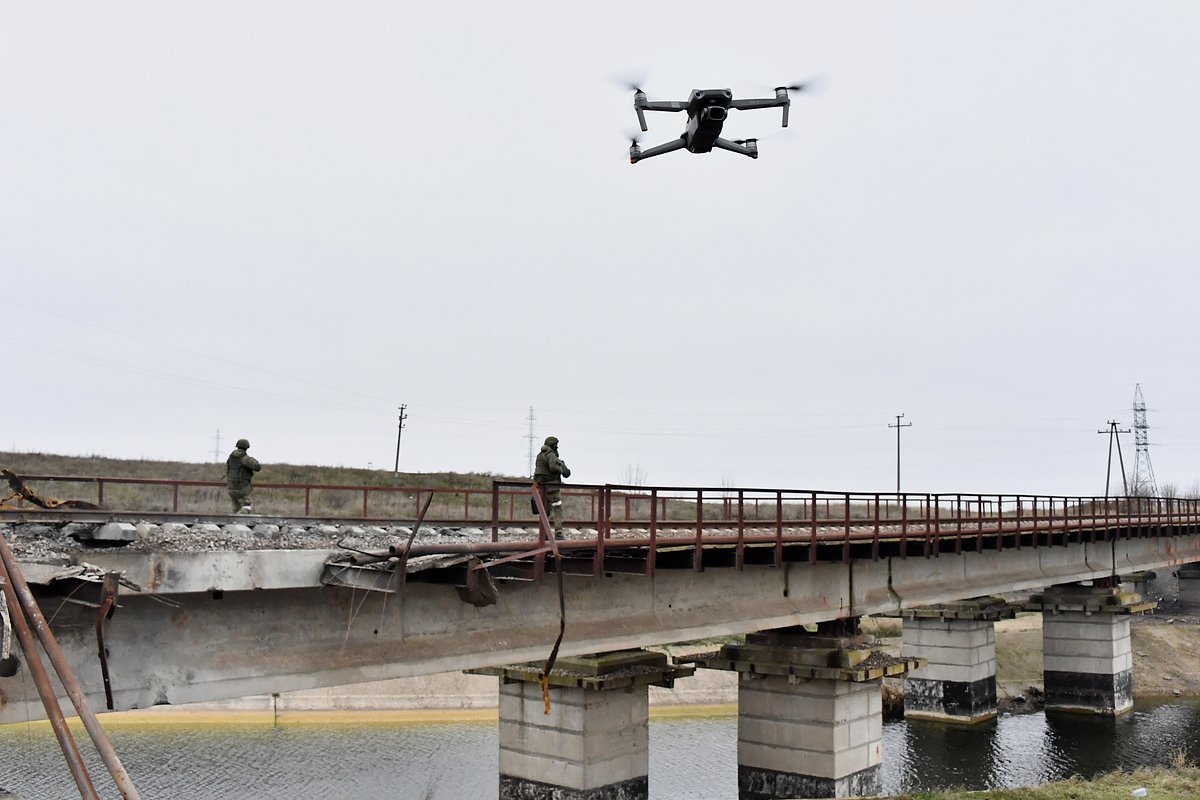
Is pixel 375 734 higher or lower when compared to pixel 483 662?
lower

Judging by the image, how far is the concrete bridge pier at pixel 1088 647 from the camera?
1455 inches

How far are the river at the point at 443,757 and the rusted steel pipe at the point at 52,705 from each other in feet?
59.5

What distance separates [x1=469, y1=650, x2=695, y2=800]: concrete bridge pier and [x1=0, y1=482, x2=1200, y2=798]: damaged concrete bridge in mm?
41

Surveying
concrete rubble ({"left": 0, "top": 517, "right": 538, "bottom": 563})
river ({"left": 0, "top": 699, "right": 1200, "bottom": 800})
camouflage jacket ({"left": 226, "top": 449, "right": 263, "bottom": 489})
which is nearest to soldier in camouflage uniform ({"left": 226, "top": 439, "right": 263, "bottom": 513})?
camouflage jacket ({"left": 226, "top": 449, "right": 263, "bottom": 489})

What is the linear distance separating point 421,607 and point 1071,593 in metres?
32.6

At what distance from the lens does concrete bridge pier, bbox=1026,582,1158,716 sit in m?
37.0

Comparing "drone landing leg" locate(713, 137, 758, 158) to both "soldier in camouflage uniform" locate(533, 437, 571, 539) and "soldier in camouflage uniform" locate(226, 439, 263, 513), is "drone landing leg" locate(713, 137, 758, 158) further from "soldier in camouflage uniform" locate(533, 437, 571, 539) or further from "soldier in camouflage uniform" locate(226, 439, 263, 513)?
"soldier in camouflage uniform" locate(226, 439, 263, 513)

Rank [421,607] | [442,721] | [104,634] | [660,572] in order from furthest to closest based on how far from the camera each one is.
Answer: [442,721], [660,572], [421,607], [104,634]

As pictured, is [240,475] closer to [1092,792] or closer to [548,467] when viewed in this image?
[548,467]

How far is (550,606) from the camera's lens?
14586mm

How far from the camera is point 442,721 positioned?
32969 millimetres

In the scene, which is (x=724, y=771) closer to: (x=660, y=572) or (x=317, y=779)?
(x=317, y=779)

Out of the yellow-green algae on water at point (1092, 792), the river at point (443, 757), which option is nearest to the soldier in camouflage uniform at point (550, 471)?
the yellow-green algae on water at point (1092, 792)

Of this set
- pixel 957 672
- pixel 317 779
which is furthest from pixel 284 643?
pixel 957 672
